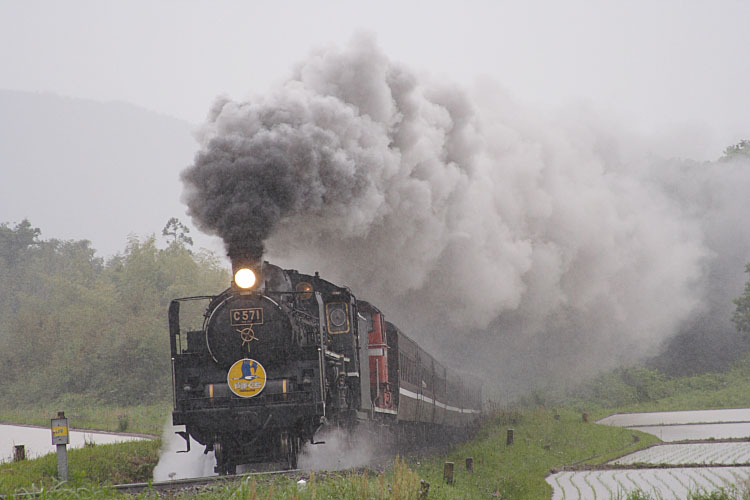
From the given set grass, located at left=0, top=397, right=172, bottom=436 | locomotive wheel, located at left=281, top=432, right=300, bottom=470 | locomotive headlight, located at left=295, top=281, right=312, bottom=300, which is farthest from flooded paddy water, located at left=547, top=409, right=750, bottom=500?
grass, located at left=0, top=397, right=172, bottom=436

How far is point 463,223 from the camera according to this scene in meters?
23.5

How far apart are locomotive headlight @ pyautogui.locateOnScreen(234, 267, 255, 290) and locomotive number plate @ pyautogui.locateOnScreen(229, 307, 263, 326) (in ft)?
1.11

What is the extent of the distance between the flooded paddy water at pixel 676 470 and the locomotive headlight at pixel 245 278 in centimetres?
504

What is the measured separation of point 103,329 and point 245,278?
38965 millimetres

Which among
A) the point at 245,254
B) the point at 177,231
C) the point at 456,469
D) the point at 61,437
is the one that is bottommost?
the point at 456,469

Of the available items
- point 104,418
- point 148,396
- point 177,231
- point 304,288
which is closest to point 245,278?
point 304,288

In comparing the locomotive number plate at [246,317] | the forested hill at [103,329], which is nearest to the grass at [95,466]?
the locomotive number plate at [246,317]

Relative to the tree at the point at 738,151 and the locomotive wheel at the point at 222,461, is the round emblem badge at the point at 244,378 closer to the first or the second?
the locomotive wheel at the point at 222,461

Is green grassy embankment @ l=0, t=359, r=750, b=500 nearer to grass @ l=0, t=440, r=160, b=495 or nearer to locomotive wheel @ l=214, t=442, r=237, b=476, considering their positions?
grass @ l=0, t=440, r=160, b=495

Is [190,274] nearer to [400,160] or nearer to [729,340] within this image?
[729,340]

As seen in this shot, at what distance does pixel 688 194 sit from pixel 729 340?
7.62 m

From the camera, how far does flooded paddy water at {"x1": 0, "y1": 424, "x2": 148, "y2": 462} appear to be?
66.6 ft

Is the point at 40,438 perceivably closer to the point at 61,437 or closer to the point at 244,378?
the point at 61,437

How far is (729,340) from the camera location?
132ft
